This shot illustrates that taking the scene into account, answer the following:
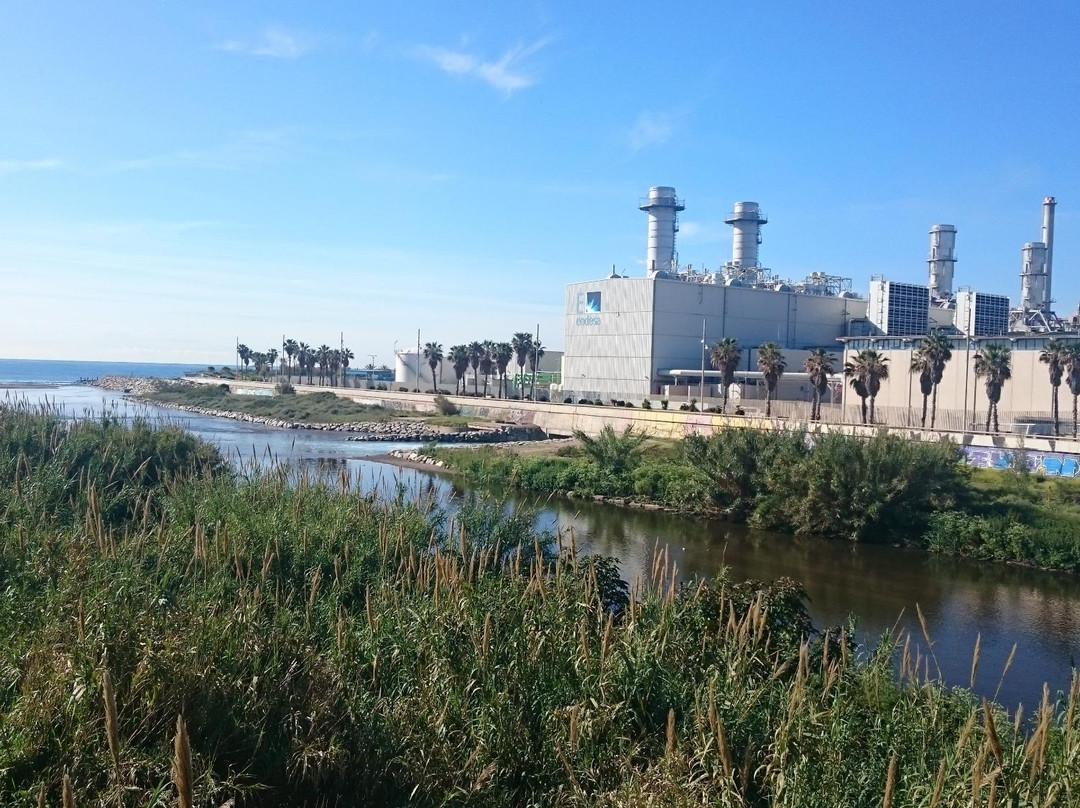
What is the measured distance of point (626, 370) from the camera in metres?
74.6

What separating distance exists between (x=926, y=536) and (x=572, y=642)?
23.4 metres

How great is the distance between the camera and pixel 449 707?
8086mm

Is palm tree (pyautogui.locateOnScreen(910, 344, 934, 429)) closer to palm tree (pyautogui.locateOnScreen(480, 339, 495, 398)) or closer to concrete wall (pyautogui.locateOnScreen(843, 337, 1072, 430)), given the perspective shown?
concrete wall (pyautogui.locateOnScreen(843, 337, 1072, 430))

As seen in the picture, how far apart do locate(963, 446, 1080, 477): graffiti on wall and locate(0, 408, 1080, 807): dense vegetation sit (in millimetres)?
27264

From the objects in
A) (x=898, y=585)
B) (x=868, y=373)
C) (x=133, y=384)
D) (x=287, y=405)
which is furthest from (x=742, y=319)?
(x=133, y=384)

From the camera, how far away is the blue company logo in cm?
7838

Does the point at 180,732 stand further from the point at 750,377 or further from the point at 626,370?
the point at 626,370

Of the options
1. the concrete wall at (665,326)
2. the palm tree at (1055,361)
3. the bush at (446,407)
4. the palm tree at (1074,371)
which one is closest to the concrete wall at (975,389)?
the palm tree at (1055,361)

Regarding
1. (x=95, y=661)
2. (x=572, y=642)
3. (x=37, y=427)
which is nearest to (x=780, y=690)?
(x=572, y=642)

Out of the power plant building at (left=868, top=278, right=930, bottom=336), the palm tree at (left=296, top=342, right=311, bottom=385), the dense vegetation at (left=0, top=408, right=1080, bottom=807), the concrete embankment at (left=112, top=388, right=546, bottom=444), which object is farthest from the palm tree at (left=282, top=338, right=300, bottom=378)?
the dense vegetation at (left=0, top=408, right=1080, bottom=807)

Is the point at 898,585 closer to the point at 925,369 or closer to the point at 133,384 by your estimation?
the point at 925,369

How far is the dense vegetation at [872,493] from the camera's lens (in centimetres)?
2817

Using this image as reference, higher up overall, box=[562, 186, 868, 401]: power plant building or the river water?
box=[562, 186, 868, 401]: power plant building

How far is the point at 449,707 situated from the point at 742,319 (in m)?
70.8
